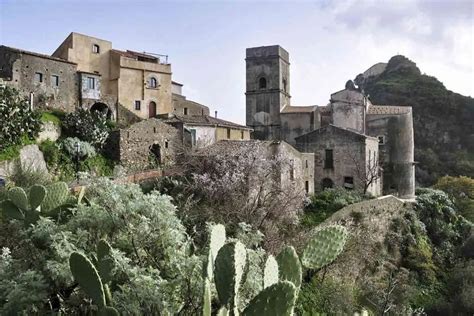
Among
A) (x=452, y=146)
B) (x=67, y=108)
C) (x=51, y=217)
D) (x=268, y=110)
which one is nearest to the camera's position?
(x=51, y=217)

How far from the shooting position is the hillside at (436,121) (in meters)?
55.3

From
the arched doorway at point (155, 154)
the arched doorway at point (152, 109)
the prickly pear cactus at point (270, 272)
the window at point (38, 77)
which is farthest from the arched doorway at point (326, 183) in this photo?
the prickly pear cactus at point (270, 272)

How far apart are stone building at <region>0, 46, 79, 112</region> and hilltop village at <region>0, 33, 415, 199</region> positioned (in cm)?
5

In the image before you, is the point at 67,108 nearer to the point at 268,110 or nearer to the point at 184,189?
the point at 184,189

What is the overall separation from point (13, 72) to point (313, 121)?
76.2 feet

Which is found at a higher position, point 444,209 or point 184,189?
point 184,189

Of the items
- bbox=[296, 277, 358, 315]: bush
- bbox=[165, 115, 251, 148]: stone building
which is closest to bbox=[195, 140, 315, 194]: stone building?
bbox=[165, 115, 251, 148]: stone building

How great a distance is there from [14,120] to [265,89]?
25.3 m

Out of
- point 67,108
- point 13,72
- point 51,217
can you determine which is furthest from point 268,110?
point 51,217

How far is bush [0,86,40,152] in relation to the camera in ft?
61.5

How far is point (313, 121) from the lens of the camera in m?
38.0

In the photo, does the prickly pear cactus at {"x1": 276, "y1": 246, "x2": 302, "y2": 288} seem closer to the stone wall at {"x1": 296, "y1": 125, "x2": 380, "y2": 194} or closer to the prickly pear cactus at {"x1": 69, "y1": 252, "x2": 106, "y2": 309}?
the prickly pear cactus at {"x1": 69, "y1": 252, "x2": 106, "y2": 309}

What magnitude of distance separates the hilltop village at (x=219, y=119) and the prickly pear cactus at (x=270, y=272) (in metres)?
13.6

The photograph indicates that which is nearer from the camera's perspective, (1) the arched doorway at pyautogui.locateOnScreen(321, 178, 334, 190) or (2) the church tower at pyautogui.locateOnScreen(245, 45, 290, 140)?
(1) the arched doorway at pyautogui.locateOnScreen(321, 178, 334, 190)
